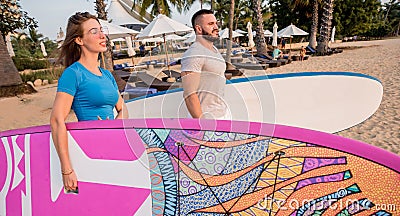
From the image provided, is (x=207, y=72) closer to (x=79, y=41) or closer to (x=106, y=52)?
(x=79, y=41)

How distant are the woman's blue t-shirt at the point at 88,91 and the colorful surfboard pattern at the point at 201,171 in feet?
0.29

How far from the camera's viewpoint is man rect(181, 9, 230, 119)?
1.35m

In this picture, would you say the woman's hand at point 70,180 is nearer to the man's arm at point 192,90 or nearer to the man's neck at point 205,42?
the man's arm at point 192,90

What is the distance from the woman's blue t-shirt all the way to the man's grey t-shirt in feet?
1.49

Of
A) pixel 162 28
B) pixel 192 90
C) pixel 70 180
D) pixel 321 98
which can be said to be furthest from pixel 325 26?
pixel 70 180

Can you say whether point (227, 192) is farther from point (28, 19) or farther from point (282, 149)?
point (28, 19)

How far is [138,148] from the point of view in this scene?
1.36 meters

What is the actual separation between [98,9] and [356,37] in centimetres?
4219

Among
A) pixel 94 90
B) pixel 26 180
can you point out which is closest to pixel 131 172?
pixel 94 90

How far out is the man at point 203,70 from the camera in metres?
1.35

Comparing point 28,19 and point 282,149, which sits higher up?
point 28,19

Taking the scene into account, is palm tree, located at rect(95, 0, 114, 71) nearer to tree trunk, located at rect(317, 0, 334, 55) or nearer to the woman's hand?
the woman's hand

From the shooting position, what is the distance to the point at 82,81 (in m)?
1.29

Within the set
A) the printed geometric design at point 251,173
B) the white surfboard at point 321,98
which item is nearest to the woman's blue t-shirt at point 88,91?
the printed geometric design at point 251,173
